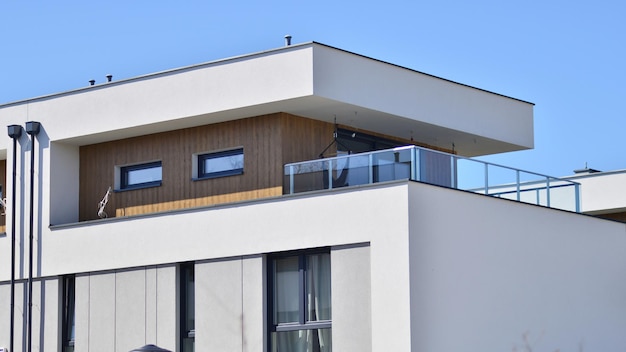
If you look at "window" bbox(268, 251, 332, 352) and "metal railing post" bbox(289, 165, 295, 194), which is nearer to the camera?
"window" bbox(268, 251, 332, 352)

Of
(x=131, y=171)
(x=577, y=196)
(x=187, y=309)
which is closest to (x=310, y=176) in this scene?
(x=187, y=309)

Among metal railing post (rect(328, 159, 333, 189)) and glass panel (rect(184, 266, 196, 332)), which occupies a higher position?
metal railing post (rect(328, 159, 333, 189))

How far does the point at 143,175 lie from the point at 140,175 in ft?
0.24

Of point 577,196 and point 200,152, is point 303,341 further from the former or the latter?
point 577,196

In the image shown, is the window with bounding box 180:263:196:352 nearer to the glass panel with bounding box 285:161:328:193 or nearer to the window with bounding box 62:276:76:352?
the glass panel with bounding box 285:161:328:193

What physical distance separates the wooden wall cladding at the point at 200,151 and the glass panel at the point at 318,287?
86.2 inches

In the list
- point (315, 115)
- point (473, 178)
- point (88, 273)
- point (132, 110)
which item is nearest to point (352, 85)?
point (315, 115)

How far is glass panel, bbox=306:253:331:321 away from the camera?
23859 millimetres

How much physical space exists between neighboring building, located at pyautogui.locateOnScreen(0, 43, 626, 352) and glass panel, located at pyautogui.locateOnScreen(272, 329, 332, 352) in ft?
0.12

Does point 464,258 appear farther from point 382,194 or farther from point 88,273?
point 88,273

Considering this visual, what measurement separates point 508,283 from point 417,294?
269cm

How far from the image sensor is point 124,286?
1038 inches

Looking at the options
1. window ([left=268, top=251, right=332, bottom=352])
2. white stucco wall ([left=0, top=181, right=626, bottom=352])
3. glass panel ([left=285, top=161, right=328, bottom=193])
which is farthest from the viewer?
glass panel ([left=285, top=161, right=328, bottom=193])

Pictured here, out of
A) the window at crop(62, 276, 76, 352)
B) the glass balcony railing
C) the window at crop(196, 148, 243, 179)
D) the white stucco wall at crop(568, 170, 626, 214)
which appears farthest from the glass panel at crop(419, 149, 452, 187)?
the white stucco wall at crop(568, 170, 626, 214)
